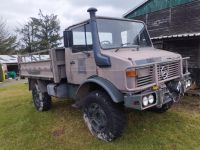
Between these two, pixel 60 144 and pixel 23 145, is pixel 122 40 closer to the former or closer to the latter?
pixel 60 144

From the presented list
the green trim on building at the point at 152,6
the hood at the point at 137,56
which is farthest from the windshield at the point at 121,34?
the green trim on building at the point at 152,6

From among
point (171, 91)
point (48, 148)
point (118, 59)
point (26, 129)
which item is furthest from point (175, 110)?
point (26, 129)

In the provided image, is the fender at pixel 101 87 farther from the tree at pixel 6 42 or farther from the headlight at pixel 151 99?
the tree at pixel 6 42

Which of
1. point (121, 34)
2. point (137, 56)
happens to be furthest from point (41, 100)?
point (137, 56)

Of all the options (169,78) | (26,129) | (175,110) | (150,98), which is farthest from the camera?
(175,110)

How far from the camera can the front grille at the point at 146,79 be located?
408 cm

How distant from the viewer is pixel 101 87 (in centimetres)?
470

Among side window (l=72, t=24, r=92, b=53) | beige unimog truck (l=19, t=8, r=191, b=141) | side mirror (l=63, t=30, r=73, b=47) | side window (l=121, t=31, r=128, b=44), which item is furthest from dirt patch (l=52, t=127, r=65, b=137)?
side window (l=121, t=31, r=128, b=44)

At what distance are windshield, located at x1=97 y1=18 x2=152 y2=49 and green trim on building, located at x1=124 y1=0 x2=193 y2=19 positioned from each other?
6501 millimetres

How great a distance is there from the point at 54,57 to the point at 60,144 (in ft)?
7.10

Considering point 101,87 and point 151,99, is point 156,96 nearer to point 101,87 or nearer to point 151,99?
point 151,99

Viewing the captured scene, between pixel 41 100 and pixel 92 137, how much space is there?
2.79 meters

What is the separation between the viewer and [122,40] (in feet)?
16.8

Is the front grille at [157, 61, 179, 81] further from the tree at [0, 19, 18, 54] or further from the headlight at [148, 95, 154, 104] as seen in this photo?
the tree at [0, 19, 18, 54]
